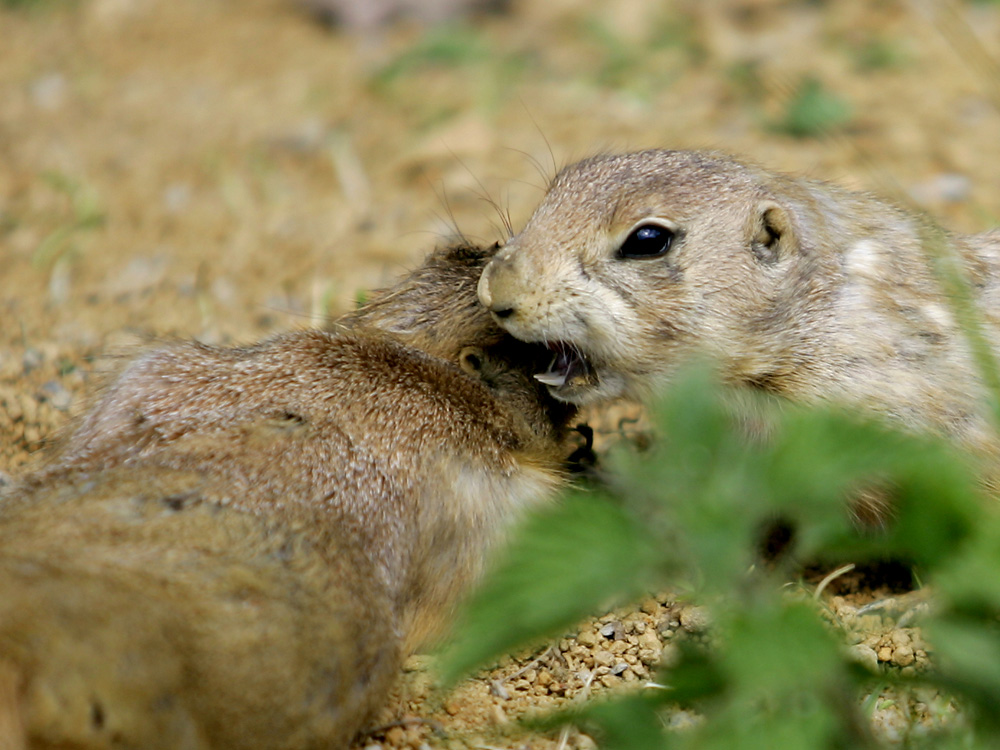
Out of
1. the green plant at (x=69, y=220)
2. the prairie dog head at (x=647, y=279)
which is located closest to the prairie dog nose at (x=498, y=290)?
the prairie dog head at (x=647, y=279)

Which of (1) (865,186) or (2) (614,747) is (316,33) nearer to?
(1) (865,186)

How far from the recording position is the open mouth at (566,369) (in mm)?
3477

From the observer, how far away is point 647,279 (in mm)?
3510

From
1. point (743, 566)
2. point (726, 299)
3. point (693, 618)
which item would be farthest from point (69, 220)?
point (743, 566)

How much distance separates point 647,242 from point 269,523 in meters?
1.54

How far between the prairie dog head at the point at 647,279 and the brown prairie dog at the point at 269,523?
0.77 feet

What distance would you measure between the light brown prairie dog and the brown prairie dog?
267 millimetres

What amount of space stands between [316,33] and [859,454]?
7.38 m

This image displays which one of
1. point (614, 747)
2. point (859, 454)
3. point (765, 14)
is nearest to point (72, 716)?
point (614, 747)

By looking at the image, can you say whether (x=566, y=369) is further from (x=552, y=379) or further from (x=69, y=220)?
(x=69, y=220)

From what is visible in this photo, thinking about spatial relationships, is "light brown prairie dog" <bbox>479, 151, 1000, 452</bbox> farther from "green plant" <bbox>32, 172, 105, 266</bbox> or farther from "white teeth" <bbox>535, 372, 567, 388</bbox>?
"green plant" <bbox>32, 172, 105, 266</bbox>

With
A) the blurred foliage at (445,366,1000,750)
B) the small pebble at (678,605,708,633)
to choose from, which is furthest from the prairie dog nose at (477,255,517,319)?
the blurred foliage at (445,366,1000,750)

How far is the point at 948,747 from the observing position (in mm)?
1994

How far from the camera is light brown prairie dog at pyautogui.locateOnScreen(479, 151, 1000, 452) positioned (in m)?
3.39
